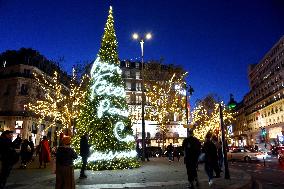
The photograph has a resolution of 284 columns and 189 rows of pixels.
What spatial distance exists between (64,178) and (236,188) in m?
5.22

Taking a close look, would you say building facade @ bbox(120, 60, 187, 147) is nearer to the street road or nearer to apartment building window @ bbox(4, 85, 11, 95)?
apartment building window @ bbox(4, 85, 11, 95)

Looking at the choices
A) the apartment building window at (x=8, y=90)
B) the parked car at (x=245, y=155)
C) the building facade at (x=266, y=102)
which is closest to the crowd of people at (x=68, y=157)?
the parked car at (x=245, y=155)

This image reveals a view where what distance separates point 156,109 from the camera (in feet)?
154

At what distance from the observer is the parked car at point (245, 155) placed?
30391 millimetres

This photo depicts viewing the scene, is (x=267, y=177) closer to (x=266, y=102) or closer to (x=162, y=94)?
(x=162, y=94)

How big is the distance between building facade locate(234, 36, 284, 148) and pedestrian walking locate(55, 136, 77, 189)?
47.7 meters

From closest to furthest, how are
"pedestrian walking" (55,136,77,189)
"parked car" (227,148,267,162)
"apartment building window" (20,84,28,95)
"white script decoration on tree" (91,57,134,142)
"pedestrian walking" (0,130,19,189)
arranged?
"pedestrian walking" (55,136,77,189) → "pedestrian walking" (0,130,19,189) → "white script decoration on tree" (91,57,134,142) → "parked car" (227,148,267,162) → "apartment building window" (20,84,28,95)

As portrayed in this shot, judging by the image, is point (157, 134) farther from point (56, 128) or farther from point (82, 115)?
point (82, 115)

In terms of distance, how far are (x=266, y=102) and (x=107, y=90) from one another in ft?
218

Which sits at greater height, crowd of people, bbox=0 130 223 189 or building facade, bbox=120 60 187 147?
building facade, bbox=120 60 187 147

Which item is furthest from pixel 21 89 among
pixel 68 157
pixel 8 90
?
pixel 68 157

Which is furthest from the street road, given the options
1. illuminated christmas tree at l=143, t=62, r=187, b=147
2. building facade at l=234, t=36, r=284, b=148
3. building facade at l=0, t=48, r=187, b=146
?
building facade at l=234, t=36, r=284, b=148

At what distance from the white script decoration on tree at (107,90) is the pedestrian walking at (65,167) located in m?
9.16

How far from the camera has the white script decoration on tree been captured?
699 inches
